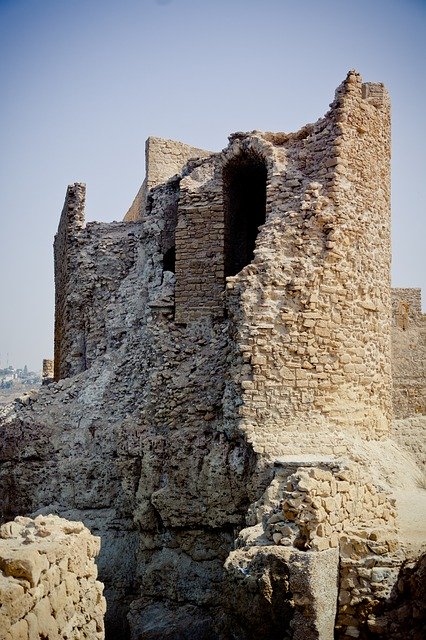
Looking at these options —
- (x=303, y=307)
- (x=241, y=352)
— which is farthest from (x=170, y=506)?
(x=303, y=307)

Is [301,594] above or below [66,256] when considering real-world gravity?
below

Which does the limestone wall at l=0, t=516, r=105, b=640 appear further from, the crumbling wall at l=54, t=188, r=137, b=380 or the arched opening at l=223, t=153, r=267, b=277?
the crumbling wall at l=54, t=188, r=137, b=380

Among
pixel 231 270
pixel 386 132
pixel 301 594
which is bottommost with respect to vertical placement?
pixel 301 594

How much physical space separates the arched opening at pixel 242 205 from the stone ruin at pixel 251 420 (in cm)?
5

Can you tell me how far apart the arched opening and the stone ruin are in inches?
1.8

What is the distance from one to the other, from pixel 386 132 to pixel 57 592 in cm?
842

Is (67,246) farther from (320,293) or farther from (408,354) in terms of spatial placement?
(408,354)

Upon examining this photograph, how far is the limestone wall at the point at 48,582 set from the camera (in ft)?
15.0

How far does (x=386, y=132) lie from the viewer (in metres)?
11.5

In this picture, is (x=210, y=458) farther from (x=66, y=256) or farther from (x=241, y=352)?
(x=66, y=256)

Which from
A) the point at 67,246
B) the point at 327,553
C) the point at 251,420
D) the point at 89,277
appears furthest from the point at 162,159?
the point at 327,553

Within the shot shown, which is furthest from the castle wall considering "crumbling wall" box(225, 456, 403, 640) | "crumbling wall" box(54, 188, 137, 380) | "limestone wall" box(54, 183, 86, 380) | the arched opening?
"limestone wall" box(54, 183, 86, 380)

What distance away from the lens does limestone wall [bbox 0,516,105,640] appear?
4574mm

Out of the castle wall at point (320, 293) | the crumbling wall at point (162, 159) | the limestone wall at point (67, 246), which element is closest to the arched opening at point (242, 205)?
the castle wall at point (320, 293)
